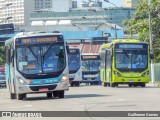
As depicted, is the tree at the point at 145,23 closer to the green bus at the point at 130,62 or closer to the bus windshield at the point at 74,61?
the bus windshield at the point at 74,61

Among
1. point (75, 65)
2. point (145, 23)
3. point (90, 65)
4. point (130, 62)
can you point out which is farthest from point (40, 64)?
point (145, 23)

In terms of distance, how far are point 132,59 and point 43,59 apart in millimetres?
15975

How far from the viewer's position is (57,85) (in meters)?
30.2

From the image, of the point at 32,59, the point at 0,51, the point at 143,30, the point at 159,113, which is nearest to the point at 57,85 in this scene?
the point at 32,59

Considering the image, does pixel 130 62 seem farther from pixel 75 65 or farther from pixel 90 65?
pixel 90 65

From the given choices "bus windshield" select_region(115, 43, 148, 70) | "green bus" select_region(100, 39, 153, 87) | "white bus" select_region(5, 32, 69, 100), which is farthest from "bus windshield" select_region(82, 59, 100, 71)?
"white bus" select_region(5, 32, 69, 100)

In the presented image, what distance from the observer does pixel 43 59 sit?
30.4 metres

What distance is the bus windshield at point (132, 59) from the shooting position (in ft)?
149

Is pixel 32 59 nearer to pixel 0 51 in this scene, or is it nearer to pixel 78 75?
pixel 78 75

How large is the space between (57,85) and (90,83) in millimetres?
36226

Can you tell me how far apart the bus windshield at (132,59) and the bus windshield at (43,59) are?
51.0ft

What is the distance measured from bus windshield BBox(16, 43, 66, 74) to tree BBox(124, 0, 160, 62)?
43652 millimetres

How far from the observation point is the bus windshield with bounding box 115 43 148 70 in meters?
45.5

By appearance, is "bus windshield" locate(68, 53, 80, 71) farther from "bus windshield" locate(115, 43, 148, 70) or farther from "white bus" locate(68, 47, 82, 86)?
"bus windshield" locate(115, 43, 148, 70)
